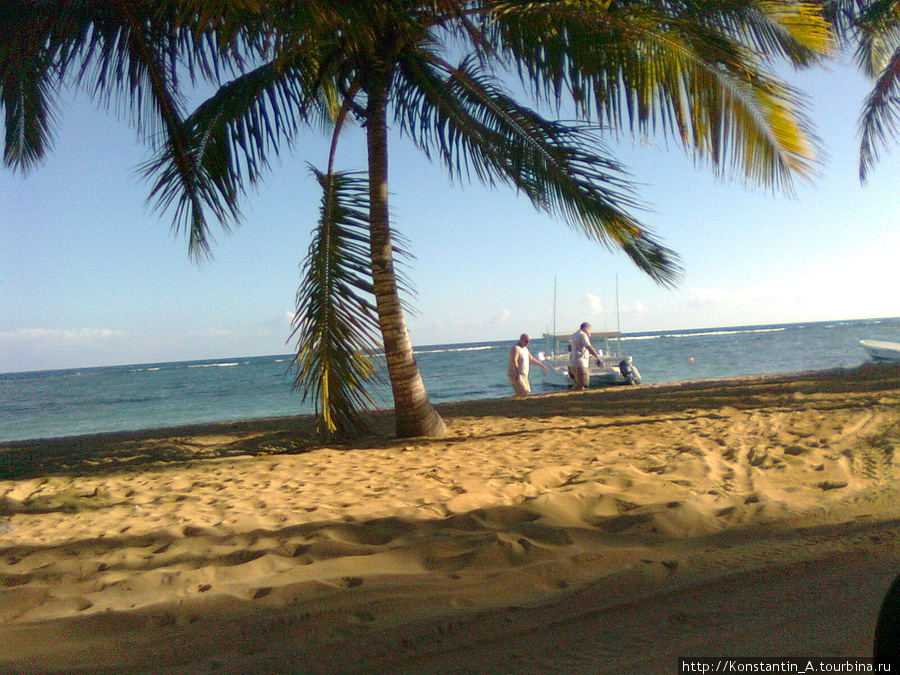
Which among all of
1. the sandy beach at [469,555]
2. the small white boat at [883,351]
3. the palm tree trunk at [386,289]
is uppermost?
the palm tree trunk at [386,289]

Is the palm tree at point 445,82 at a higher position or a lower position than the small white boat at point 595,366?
higher

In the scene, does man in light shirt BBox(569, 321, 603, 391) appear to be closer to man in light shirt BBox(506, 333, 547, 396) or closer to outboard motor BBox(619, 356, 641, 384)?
man in light shirt BBox(506, 333, 547, 396)

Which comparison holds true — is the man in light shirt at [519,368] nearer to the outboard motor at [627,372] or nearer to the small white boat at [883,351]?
the outboard motor at [627,372]

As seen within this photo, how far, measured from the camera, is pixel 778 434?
19.8 feet

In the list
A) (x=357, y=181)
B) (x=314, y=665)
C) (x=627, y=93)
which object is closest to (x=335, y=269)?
(x=357, y=181)

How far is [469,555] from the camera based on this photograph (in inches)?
128

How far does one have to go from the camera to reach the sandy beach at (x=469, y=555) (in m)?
2.36

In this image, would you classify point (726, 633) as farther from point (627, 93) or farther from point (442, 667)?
point (627, 93)

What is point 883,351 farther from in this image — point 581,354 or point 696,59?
point 696,59

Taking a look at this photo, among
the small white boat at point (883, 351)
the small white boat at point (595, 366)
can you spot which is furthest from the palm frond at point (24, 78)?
the small white boat at point (883, 351)

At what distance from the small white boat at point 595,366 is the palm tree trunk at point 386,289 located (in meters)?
8.42

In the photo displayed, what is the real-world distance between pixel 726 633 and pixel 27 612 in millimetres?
3218

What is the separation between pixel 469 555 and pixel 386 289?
4305mm

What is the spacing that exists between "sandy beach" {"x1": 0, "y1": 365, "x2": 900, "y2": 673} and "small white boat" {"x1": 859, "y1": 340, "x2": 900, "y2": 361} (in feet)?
29.7
